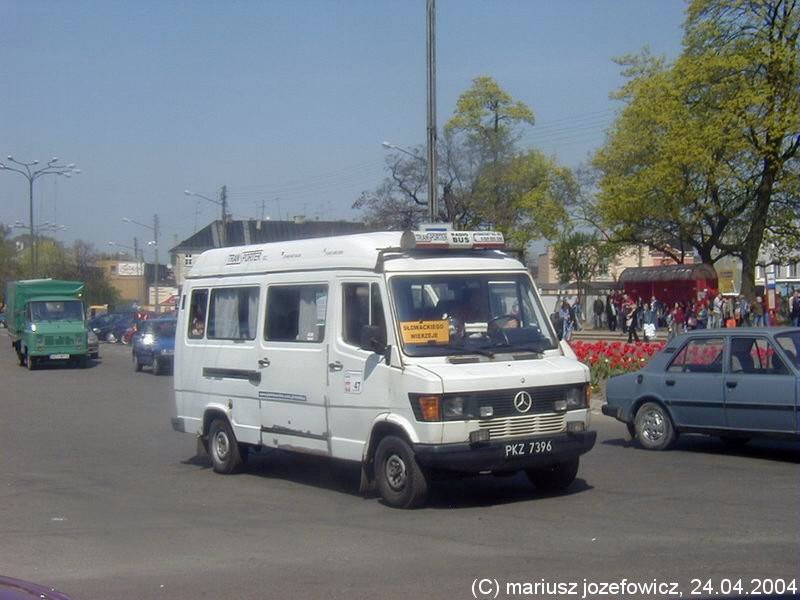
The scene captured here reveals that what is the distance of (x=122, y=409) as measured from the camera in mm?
21031

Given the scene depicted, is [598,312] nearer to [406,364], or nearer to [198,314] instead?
[198,314]

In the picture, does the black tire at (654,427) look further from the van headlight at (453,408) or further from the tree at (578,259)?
the tree at (578,259)

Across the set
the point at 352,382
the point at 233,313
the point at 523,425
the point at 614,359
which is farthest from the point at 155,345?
the point at 523,425

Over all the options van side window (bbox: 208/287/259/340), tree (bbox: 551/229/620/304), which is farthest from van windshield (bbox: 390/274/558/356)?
tree (bbox: 551/229/620/304)

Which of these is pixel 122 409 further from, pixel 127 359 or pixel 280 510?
pixel 127 359

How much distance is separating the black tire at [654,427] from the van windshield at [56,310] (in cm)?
2663

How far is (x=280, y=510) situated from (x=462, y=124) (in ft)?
133

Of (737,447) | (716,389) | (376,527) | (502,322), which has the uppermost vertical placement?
(502,322)

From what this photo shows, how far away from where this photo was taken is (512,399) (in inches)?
380

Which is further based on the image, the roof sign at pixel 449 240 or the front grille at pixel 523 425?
the roof sign at pixel 449 240

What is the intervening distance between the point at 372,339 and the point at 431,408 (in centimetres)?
93

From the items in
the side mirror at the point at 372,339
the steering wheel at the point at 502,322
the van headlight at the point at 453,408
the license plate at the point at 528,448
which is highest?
the steering wheel at the point at 502,322

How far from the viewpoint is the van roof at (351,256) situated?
405 inches

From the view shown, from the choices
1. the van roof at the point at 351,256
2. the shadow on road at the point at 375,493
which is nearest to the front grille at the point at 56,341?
the shadow on road at the point at 375,493
